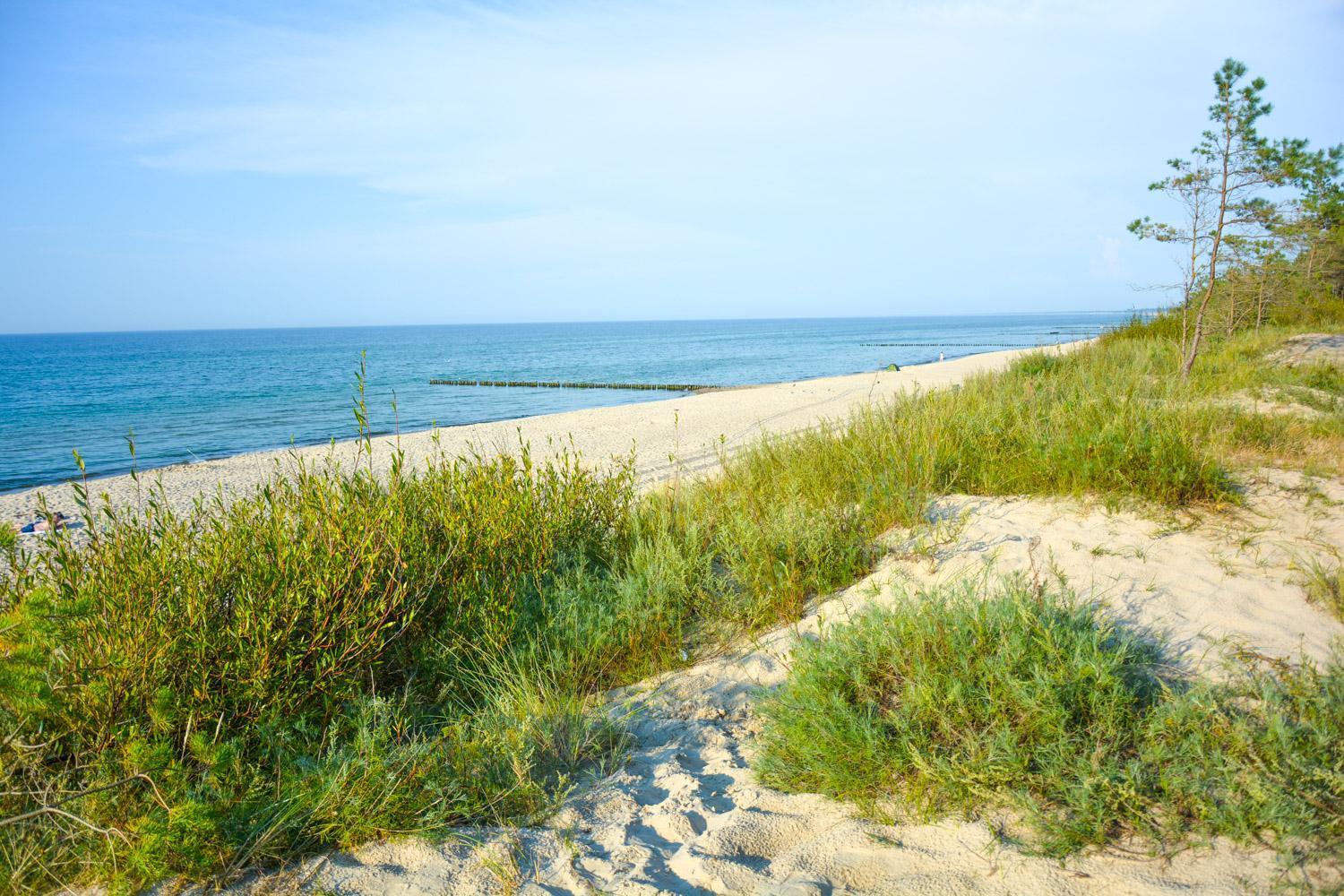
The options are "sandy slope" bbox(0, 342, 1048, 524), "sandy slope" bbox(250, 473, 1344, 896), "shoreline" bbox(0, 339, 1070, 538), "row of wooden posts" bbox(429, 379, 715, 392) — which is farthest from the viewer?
"row of wooden posts" bbox(429, 379, 715, 392)

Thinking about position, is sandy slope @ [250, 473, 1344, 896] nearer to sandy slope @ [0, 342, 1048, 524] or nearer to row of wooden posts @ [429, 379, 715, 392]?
sandy slope @ [0, 342, 1048, 524]

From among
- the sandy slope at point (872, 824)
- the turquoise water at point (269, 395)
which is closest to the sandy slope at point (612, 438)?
the turquoise water at point (269, 395)

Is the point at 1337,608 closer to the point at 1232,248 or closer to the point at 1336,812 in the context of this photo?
the point at 1336,812

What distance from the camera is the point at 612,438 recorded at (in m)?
16.4

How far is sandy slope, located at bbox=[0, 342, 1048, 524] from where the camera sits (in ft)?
39.5

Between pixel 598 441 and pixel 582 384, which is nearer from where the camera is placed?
pixel 598 441

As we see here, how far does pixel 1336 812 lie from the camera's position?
2307mm

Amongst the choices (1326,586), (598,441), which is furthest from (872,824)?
(598,441)

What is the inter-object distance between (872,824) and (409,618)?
2.20 metres

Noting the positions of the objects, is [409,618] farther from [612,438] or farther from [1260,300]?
[1260,300]

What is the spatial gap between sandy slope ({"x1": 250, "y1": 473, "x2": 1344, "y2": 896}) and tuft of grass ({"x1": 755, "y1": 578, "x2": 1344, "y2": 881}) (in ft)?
0.39

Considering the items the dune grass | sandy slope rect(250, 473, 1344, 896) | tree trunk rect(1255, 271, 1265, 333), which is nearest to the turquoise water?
the dune grass

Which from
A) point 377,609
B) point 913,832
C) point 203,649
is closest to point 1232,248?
point 913,832

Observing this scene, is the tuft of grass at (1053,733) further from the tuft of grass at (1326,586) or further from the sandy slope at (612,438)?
the sandy slope at (612,438)
